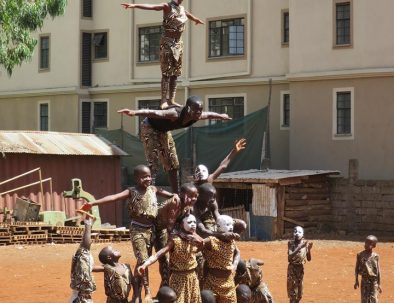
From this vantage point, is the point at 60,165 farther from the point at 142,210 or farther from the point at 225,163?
the point at 142,210

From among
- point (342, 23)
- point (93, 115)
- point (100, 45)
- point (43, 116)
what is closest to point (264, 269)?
point (342, 23)

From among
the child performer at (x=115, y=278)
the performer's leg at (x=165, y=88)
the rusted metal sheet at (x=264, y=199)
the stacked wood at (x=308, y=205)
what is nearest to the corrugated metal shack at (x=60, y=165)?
the rusted metal sheet at (x=264, y=199)

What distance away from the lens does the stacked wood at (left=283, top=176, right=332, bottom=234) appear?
103 ft

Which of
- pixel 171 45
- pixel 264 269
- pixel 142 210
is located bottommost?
pixel 264 269

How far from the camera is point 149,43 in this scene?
4138 centimetres

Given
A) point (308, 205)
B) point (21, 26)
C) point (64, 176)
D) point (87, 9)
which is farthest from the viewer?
point (87, 9)

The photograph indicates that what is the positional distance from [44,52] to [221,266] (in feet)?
114

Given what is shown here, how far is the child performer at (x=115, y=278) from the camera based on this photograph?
10617mm

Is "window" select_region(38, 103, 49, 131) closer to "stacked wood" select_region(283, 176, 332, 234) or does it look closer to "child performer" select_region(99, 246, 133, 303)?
"stacked wood" select_region(283, 176, 332, 234)

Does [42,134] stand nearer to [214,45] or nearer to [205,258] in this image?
[214,45]

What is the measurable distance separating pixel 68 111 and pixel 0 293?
80.6 ft

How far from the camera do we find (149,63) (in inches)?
1614

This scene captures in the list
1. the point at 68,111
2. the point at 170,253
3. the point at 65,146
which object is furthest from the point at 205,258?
the point at 68,111

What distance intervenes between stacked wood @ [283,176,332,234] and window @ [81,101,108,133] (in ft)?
45.5
